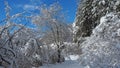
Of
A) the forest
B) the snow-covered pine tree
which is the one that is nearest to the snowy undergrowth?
the forest

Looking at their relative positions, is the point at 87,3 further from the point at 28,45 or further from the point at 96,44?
the point at 28,45

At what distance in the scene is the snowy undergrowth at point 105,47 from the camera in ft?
43.2

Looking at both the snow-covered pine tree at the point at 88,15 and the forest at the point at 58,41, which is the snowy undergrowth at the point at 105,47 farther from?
the snow-covered pine tree at the point at 88,15

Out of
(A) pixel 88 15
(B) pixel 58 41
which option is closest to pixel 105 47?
(B) pixel 58 41

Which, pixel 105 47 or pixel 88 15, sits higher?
pixel 88 15

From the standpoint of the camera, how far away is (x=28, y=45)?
32.4 feet

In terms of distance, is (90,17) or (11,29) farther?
(90,17)

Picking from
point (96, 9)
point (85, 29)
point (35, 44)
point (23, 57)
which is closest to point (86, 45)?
point (35, 44)

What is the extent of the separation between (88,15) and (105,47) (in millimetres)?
15653

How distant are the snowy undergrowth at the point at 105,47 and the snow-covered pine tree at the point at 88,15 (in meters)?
9.41

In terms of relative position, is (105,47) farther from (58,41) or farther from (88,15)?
(88,15)

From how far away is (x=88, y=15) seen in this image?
2898 cm

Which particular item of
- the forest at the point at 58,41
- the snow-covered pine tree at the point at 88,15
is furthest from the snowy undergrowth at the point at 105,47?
the snow-covered pine tree at the point at 88,15

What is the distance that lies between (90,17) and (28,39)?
18.8 m
